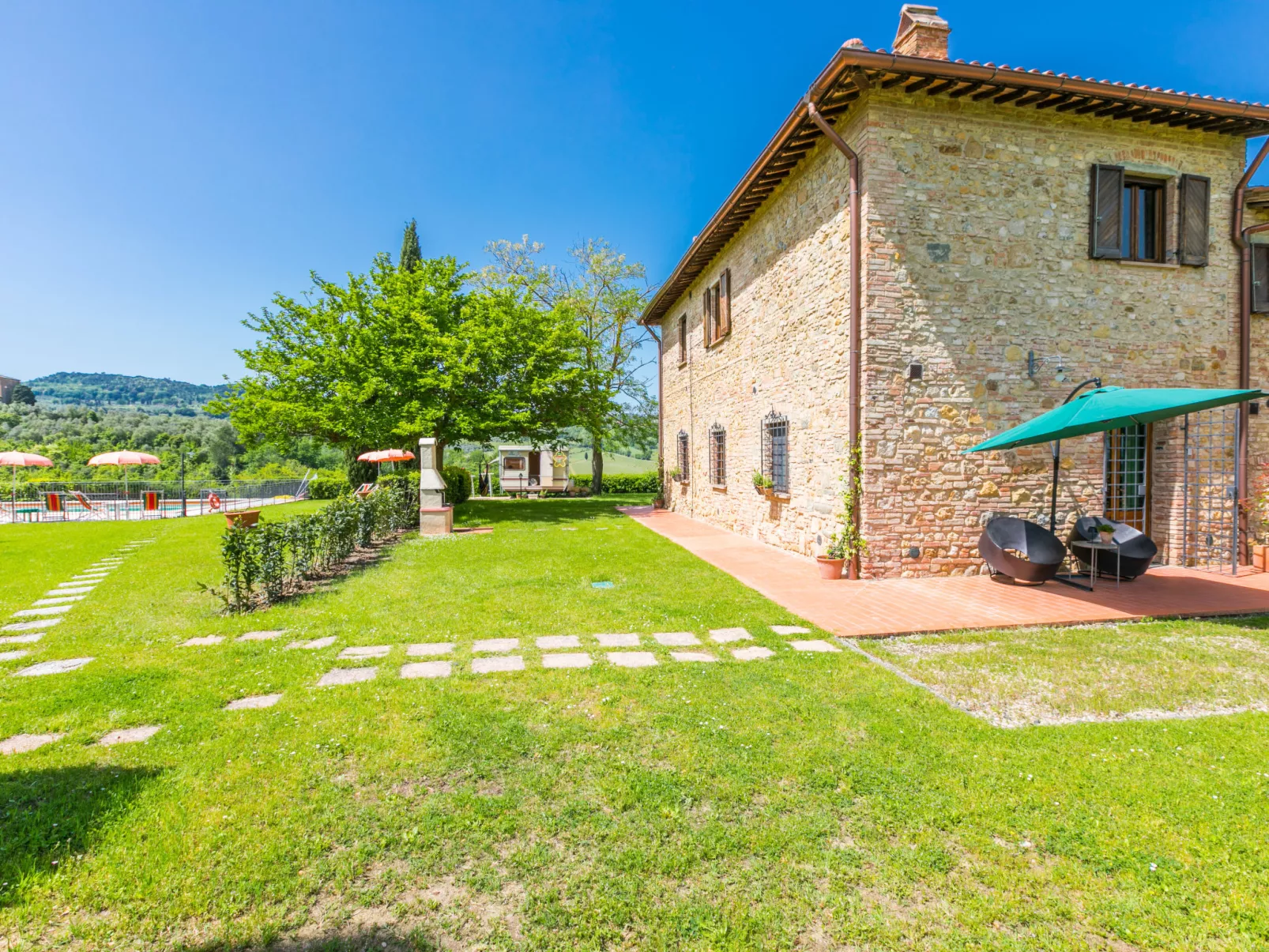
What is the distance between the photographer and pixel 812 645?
15.3 ft

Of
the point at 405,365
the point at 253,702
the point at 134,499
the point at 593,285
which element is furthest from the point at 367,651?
the point at 134,499

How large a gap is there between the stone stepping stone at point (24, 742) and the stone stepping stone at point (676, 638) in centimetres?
366

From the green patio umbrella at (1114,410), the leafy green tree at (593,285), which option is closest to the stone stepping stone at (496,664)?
the green patio umbrella at (1114,410)

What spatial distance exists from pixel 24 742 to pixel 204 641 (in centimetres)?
183

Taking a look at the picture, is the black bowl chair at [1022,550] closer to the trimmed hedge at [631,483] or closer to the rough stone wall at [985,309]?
the rough stone wall at [985,309]

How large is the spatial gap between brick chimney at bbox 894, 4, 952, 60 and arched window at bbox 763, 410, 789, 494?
480 centimetres

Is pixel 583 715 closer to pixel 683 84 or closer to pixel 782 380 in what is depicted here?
pixel 782 380

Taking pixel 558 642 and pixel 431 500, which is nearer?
pixel 558 642

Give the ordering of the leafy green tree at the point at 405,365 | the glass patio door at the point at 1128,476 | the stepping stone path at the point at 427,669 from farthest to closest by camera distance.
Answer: the leafy green tree at the point at 405,365 → the glass patio door at the point at 1128,476 → the stepping stone path at the point at 427,669

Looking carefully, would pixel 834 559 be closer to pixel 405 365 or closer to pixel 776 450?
pixel 776 450

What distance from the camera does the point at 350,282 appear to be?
1627 cm

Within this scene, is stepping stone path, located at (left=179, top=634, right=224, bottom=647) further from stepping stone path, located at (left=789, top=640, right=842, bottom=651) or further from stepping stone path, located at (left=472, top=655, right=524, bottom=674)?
stepping stone path, located at (left=789, top=640, right=842, bottom=651)

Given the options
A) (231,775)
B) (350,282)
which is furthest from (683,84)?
(231,775)

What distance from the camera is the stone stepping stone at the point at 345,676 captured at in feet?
12.5
